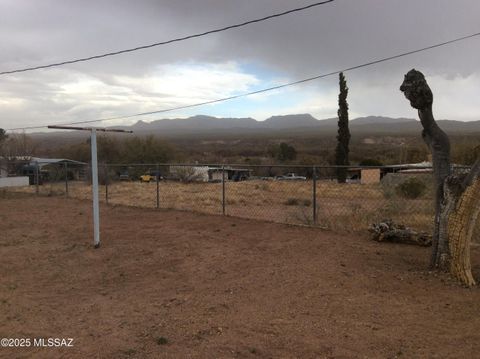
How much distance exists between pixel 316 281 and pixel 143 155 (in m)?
53.9

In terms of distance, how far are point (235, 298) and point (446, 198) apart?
320cm

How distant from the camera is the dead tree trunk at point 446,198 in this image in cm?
612

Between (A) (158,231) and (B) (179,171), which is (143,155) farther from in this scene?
(A) (158,231)

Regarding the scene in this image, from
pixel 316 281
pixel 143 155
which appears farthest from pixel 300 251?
pixel 143 155

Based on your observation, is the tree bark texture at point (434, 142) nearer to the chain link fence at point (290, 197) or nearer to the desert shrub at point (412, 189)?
the chain link fence at point (290, 197)

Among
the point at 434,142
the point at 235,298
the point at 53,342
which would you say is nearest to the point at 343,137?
the point at 434,142

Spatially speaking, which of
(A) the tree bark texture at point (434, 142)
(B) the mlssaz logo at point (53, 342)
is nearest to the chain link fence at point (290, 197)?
(A) the tree bark texture at point (434, 142)

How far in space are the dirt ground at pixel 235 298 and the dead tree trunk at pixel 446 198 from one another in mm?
300

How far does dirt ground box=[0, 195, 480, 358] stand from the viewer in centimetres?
443

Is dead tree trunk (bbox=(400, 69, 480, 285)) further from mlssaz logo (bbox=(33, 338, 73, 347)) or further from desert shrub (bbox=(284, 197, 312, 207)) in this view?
desert shrub (bbox=(284, 197, 312, 207))

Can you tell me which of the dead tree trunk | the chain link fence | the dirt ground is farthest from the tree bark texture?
the chain link fence

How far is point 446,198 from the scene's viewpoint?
254 inches

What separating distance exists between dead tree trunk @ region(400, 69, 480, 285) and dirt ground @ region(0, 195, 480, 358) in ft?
0.98

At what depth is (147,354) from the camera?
4.30m
